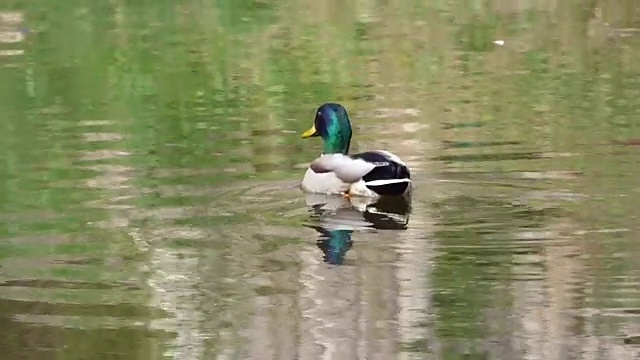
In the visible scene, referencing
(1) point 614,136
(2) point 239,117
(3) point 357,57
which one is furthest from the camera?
(3) point 357,57

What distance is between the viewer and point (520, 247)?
7.96m

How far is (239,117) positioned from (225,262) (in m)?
5.39

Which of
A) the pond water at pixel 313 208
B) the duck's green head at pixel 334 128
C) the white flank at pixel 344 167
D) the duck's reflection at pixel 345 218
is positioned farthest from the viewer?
the duck's green head at pixel 334 128

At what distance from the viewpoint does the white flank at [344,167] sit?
976 cm

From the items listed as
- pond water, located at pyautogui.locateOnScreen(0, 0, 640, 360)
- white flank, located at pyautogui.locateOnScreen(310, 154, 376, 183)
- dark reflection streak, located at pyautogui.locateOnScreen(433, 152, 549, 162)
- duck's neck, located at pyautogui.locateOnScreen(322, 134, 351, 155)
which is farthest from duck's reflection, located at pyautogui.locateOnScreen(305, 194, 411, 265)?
dark reflection streak, located at pyautogui.locateOnScreen(433, 152, 549, 162)

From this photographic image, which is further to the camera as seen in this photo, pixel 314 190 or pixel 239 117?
pixel 239 117

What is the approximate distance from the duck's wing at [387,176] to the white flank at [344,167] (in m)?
0.05

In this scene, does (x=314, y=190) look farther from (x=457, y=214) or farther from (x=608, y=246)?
(x=608, y=246)

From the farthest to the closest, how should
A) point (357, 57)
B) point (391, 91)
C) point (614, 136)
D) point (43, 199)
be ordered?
1. point (357, 57)
2. point (391, 91)
3. point (614, 136)
4. point (43, 199)

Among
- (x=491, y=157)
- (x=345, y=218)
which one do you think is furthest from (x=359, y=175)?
(x=491, y=157)

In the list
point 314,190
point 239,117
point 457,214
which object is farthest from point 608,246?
point 239,117

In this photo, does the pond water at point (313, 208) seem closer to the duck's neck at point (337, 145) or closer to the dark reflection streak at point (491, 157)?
the dark reflection streak at point (491, 157)

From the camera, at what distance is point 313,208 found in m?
9.45

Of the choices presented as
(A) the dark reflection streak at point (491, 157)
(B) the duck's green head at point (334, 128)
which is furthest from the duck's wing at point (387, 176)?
(A) the dark reflection streak at point (491, 157)
